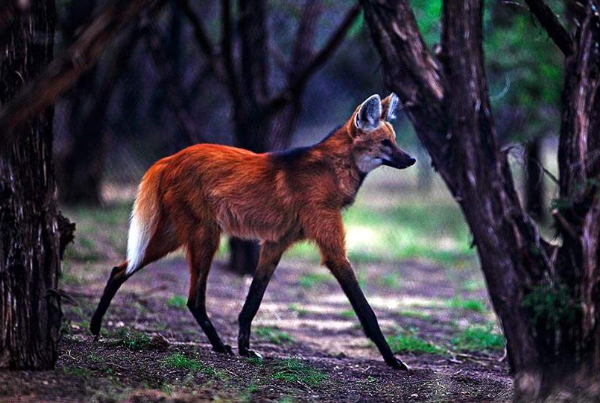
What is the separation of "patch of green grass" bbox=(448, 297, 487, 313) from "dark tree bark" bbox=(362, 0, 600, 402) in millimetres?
3345

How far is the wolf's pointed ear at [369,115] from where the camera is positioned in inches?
195

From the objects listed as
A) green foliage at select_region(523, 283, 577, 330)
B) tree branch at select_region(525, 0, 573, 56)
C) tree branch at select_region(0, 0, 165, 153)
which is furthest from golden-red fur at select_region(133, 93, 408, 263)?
tree branch at select_region(0, 0, 165, 153)

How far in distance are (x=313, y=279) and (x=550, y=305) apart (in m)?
5.23

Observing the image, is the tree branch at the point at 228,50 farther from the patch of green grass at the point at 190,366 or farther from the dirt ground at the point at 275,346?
the patch of green grass at the point at 190,366

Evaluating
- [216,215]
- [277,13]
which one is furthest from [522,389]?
[277,13]

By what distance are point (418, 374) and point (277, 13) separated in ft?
22.4

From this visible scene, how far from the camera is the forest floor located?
3639 mm

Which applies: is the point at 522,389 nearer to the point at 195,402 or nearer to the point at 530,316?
the point at 530,316

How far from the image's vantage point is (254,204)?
4.97 m

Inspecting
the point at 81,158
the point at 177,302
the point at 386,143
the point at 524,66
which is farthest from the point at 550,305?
the point at 81,158

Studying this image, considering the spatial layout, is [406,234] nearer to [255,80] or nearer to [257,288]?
[255,80]

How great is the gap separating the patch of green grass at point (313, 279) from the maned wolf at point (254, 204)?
307 centimetres

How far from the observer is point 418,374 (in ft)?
14.8

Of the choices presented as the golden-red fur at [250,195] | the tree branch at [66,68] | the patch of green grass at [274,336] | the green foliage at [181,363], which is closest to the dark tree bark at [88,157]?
the patch of green grass at [274,336]
